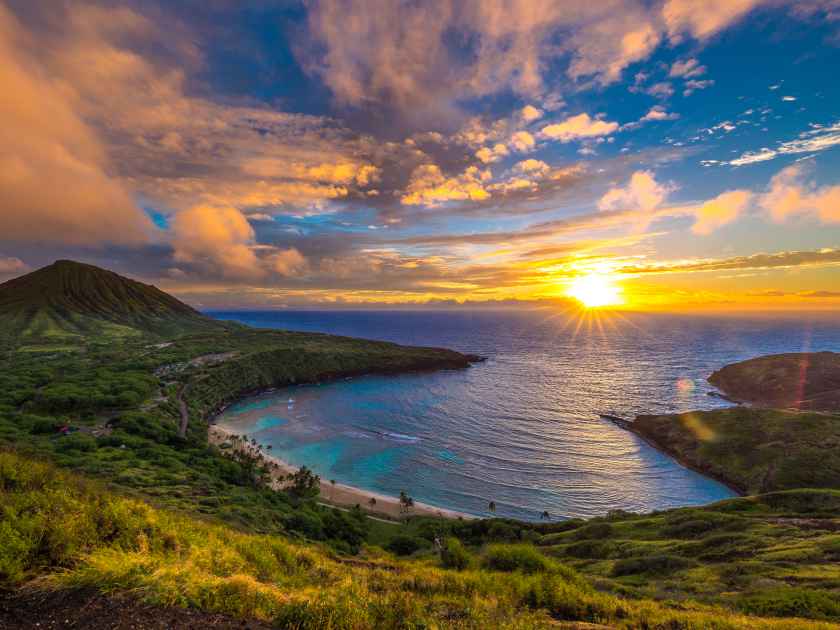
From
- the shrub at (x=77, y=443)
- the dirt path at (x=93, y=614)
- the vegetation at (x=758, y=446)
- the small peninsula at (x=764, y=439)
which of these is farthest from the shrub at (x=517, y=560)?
the vegetation at (x=758, y=446)

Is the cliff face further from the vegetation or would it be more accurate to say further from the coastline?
the coastline

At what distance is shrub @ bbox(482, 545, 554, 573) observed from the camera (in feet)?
62.9

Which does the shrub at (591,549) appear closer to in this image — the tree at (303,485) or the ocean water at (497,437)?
the ocean water at (497,437)

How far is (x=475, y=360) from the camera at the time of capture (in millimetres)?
195875

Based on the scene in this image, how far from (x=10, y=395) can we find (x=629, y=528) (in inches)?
4508

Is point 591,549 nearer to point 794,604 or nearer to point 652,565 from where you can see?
point 652,565

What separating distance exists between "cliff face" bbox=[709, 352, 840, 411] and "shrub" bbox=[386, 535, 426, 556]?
117 metres

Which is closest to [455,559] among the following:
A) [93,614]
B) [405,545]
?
[405,545]

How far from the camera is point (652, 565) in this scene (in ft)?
77.3

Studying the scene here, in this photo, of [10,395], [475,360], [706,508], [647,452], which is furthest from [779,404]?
[10,395]

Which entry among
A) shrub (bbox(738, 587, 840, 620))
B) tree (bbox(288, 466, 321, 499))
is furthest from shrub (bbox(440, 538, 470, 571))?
tree (bbox(288, 466, 321, 499))

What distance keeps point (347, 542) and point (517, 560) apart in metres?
24.8

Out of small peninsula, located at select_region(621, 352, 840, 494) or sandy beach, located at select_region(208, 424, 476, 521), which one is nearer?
sandy beach, located at select_region(208, 424, 476, 521)

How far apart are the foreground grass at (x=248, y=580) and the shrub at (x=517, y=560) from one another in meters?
1.83
